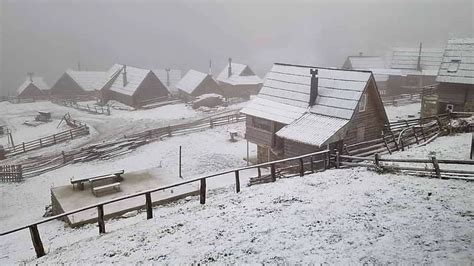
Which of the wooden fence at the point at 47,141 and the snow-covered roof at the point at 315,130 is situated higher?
the snow-covered roof at the point at 315,130

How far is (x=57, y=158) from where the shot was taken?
28750 millimetres

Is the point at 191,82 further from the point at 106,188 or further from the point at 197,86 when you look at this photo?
the point at 106,188

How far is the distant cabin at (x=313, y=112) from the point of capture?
69.8ft

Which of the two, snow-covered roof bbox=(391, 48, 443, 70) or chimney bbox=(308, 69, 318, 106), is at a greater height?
snow-covered roof bbox=(391, 48, 443, 70)

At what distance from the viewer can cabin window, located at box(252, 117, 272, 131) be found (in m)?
25.1

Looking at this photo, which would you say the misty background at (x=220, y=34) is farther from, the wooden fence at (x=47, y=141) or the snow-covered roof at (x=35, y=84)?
the wooden fence at (x=47, y=141)

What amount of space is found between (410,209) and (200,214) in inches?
241

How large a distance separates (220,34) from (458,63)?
160 metres

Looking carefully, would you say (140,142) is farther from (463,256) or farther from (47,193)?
(463,256)

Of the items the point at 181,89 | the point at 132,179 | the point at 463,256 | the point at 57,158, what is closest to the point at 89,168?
the point at 57,158

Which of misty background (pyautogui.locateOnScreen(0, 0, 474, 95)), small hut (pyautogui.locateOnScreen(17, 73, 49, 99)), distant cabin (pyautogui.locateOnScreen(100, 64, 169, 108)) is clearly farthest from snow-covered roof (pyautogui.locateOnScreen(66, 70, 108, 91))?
misty background (pyautogui.locateOnScreen(0, 0, 474, 95))

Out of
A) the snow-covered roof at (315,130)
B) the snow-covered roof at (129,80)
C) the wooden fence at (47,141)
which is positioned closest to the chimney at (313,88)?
the snow-covered roof at (315,130)

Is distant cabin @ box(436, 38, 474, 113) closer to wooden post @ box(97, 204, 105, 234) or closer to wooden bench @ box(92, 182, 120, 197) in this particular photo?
wooden bench @ box(92, 182, 120, 197)

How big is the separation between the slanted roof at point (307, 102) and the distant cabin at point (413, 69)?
29403 mm
